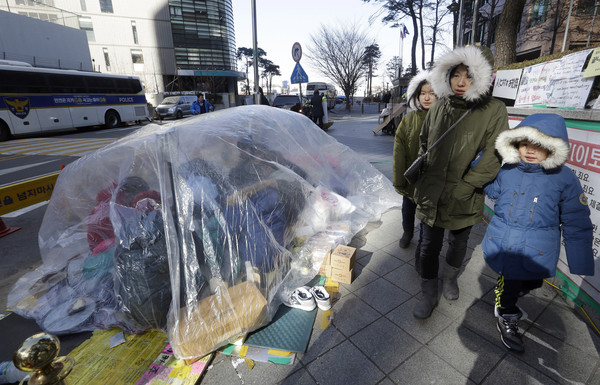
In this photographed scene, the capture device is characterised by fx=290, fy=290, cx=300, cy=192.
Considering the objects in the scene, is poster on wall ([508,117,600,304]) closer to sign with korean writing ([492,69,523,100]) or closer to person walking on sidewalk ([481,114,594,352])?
person walking on sidewalk ([481,114,594,352])

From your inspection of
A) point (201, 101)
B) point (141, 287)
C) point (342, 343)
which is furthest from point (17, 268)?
point (201, 101)

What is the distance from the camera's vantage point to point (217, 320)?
1.92 meters

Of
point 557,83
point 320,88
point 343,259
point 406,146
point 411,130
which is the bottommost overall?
point 343,259

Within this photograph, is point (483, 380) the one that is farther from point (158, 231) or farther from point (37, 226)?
point (37, 226)

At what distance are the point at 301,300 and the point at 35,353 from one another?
1.69 metres

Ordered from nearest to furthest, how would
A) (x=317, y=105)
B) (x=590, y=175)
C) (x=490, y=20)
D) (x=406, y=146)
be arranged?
(x=590, y=175), (x=406, y=146), (x=317, y=105), (x=490, y=20)

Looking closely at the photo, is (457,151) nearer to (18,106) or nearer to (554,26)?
(18,106)

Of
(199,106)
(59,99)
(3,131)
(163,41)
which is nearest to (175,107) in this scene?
(59,99)

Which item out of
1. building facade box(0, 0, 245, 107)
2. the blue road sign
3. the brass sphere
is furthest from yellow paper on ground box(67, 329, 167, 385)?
building facade box(0, 0, 245, 107)

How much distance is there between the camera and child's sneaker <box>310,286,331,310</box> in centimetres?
229

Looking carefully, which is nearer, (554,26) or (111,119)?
(111,119)

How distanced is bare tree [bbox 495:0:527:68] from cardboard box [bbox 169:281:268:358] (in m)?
7.99

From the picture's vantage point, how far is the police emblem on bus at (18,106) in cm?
1154

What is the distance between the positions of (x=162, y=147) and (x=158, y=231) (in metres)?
0.64
